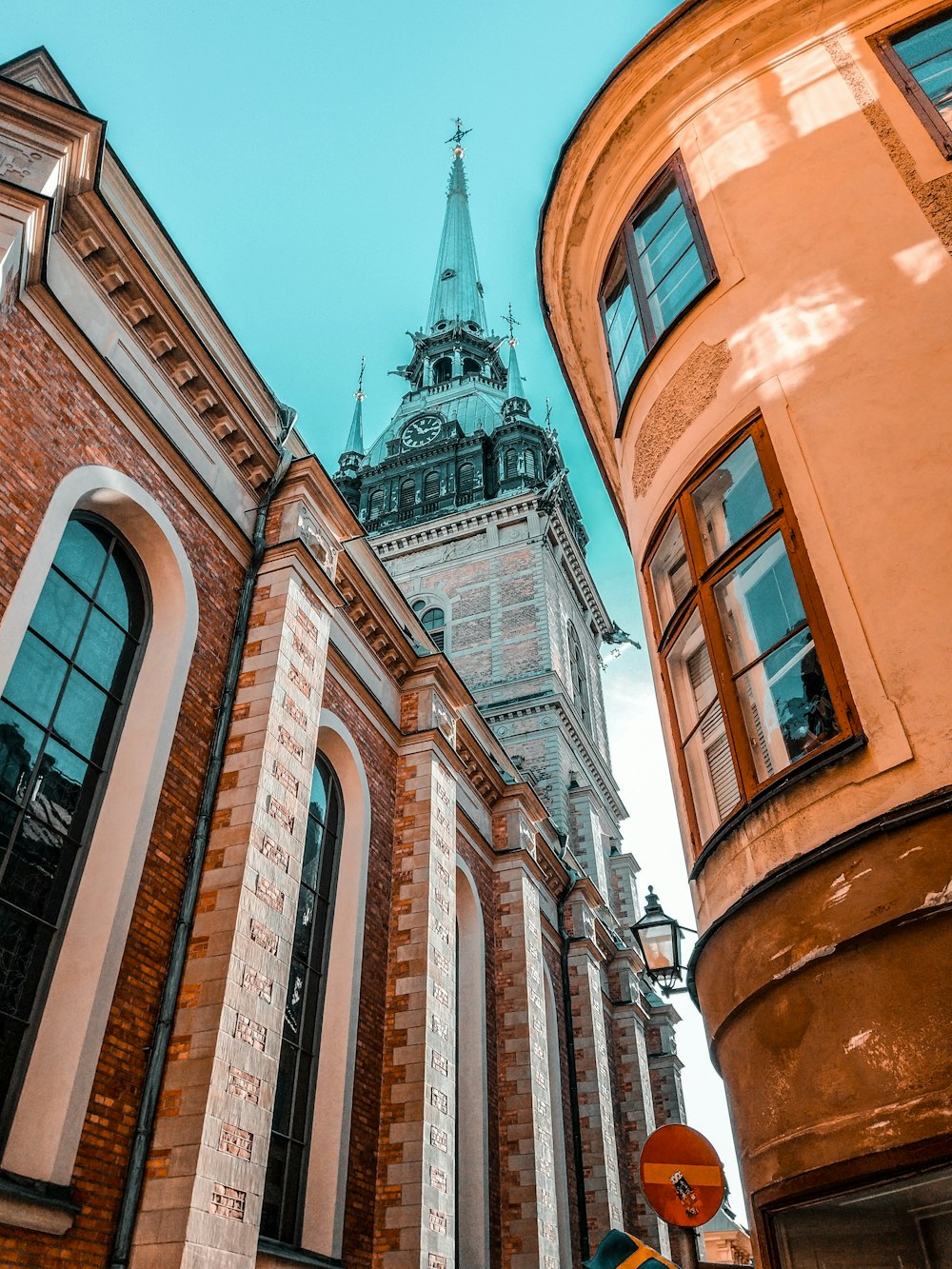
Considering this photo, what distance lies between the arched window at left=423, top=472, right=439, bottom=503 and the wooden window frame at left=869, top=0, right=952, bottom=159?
3391 cm

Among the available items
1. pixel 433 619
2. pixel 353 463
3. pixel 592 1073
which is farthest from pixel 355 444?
pixel 592 1073

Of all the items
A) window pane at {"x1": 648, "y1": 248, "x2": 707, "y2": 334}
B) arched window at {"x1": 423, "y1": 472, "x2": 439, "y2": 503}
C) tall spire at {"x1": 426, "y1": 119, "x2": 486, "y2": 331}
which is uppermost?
tall spire at {"x1": 426, "y1": 119, "x2": 486, "y2": 331}

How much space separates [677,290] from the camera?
732 centimetres

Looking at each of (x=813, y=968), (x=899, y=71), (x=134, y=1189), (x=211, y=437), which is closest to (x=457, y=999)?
(x=134, y=1189)

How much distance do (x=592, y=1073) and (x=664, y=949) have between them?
13284mm

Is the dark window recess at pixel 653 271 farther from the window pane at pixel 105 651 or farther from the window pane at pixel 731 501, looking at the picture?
the window pane at pixel 105 651

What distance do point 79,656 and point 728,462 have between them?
6.01 metres

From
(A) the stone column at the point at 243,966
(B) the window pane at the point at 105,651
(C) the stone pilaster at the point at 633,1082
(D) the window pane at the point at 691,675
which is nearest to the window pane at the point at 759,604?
(D) the window pane at the point at 691,675

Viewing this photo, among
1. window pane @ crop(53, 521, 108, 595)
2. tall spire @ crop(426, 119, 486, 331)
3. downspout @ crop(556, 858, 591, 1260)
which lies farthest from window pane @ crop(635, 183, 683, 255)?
tall spire @ crop(426, 119, 486, 331)

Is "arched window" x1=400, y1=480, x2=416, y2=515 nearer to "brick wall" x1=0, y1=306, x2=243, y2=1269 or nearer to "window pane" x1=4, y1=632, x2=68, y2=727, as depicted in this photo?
"brick wall" x1=0, y1=306, x2=243, y2=1269

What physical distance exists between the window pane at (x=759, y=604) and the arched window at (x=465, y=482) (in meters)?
35.1

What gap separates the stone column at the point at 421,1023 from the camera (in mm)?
10367

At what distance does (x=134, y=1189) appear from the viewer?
6.92 metres

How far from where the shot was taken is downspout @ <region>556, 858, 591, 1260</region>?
56.8 feet
